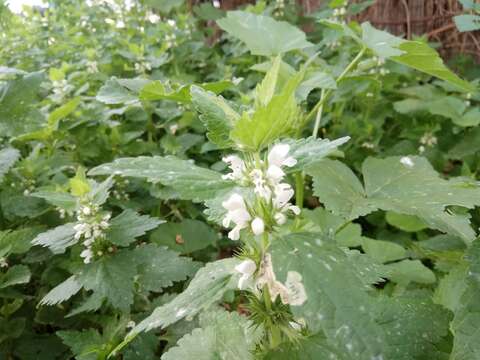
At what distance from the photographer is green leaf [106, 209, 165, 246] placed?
→ 52.0 inches

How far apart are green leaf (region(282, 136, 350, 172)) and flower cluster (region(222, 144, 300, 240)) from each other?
0.08 feet

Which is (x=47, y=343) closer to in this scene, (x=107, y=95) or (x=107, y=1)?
(x=107, y=95)

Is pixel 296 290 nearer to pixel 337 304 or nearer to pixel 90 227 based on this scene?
pixel 337 304

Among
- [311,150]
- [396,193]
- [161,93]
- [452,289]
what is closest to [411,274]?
[452,289]

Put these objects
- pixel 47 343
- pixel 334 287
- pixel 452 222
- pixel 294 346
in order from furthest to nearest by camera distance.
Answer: pixel 47 343 → pixel 452 222 → pixel 294 346 → pixel 334 287

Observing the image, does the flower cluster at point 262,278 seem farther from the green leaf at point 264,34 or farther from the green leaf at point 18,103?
Answer: the green leaf at point 18,103

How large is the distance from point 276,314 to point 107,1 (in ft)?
14.0

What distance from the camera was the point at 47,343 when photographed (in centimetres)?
147

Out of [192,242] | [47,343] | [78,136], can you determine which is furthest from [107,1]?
[47,343]

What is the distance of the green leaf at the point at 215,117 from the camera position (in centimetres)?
77

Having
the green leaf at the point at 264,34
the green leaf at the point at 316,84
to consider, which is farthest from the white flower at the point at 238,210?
the green leaf at the point at 264,34

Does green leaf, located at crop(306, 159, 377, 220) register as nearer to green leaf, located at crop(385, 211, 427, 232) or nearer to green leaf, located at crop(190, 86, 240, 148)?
green leaf, located at crop(190, 86, 240, 148)

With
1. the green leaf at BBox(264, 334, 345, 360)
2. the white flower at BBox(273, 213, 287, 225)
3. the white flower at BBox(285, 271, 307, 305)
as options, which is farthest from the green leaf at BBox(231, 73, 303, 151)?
the green leaf at BBox(264, 334, 345, 360)

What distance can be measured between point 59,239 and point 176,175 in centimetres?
75
